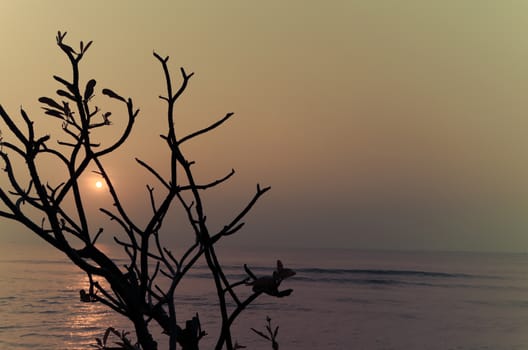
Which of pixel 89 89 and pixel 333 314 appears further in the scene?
pixel 333 314

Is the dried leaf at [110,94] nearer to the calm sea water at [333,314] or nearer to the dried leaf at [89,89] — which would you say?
the dried leaf at [89,89]

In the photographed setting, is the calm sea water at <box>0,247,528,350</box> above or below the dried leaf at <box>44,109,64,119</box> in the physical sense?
below

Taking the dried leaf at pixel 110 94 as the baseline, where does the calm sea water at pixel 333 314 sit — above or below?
below

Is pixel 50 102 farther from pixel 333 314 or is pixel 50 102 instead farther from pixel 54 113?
pixel 333 314

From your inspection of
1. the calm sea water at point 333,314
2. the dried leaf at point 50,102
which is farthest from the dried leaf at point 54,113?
the calm sea water at point 333,314

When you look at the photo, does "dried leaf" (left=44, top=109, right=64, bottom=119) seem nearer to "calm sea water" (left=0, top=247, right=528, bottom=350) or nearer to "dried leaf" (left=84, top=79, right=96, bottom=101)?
"dried leaf" (left=84, top=79, right=96, bottom=101)

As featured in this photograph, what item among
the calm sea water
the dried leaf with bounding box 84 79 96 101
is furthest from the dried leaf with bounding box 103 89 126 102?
the calm sea water

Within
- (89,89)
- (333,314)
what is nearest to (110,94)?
(89,89)

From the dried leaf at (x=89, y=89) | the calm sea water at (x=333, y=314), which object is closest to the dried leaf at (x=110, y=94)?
the dried leaf at (x=89, y=89)

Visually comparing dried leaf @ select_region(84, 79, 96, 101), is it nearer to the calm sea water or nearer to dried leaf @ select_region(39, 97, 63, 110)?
dried leaf @ select_region(39, 97, 63, 110)

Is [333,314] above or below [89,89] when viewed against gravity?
below

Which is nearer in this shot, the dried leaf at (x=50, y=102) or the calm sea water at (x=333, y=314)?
the dried leaf at (x=50, y=102)

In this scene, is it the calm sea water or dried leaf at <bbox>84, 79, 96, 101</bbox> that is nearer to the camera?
dried leaf at <bbox>84, 79, 96, 101</bbox>

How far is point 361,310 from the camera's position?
778 inches
